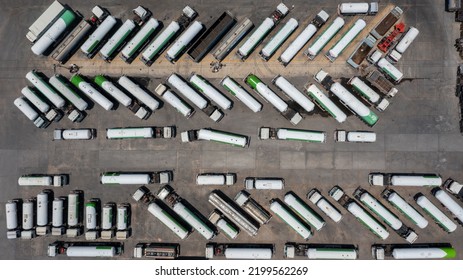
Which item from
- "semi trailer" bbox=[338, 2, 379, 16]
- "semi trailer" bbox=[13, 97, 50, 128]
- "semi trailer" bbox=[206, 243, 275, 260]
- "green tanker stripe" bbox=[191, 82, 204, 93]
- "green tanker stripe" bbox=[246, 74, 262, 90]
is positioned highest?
"semi trailer" bbox=[338, 2, 379, 16]

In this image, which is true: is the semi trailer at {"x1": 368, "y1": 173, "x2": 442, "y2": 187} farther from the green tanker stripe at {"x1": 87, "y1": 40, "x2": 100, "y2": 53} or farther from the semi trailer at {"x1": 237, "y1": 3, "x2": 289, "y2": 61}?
the green tanker stripe at {"x1": 87, "y1": 40, "x2": 100, "y2": 53}

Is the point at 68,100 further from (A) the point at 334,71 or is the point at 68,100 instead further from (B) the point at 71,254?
(A) the point at 334,71

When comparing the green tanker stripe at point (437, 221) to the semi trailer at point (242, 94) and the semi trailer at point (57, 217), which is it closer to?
the semi trailer at point (242, 94)

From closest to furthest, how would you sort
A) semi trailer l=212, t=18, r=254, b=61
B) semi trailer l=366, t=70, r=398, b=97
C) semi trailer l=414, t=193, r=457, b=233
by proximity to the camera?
semi trailer l=414, t=193, r=457, b=233, semi trailer l=366, t=70, r=398, b=97, semi trailer l=212, t=18, r=254, b=61

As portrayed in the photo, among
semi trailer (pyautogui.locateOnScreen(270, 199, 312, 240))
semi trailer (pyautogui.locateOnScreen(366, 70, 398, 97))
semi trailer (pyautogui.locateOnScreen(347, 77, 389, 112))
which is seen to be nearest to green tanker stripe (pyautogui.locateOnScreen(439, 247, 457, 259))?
semi trailer (pyautogui.locateOnScreen(270, 199, 312, 240))

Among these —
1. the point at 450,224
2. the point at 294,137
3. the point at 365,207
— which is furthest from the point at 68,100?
the point at 450,224
